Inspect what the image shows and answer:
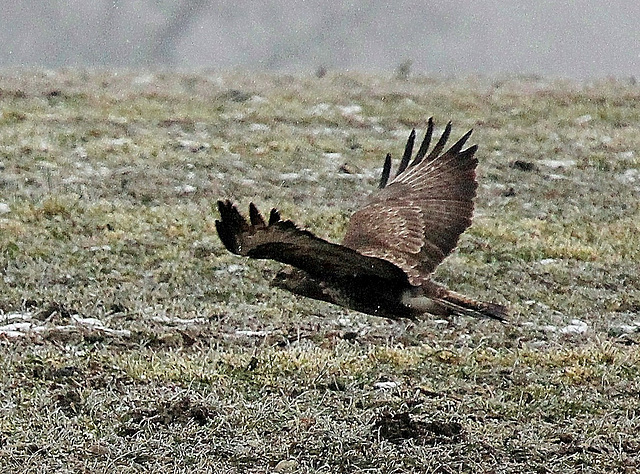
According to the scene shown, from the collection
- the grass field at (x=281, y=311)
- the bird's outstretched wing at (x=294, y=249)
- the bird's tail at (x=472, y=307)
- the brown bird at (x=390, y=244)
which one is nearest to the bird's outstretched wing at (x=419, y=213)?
the brown bird at (x=390, y=244)

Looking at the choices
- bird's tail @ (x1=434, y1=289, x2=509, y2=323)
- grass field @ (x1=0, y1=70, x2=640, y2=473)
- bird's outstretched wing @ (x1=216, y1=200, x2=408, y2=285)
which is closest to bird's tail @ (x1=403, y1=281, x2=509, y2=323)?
bird's tail @ (x1=434, y1=289, x2=509, y2=323)

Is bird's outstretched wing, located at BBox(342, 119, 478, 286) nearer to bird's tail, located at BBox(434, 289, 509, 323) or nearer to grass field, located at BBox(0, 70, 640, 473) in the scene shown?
bird's tail, located at BBox(434, 289, 509, 323)

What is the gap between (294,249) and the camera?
17.2ft

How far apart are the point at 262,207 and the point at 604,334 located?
5.36 meters

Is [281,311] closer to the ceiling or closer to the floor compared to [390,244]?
closer to the floor

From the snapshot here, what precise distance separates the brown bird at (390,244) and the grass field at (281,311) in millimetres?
705

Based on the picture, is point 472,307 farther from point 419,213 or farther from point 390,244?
point 419,213

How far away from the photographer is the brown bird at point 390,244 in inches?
191

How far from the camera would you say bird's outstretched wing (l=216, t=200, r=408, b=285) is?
4633 mm

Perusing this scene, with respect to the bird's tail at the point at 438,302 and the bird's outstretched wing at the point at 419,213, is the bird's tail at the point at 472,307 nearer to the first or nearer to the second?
the bird's tail at the point at 438,302

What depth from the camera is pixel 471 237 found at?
11789 mm

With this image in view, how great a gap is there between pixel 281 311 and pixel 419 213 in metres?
2.34

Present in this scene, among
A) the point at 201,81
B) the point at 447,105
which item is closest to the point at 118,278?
the point at 447,105

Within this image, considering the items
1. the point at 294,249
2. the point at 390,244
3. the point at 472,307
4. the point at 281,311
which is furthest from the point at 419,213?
the point at 281,311
